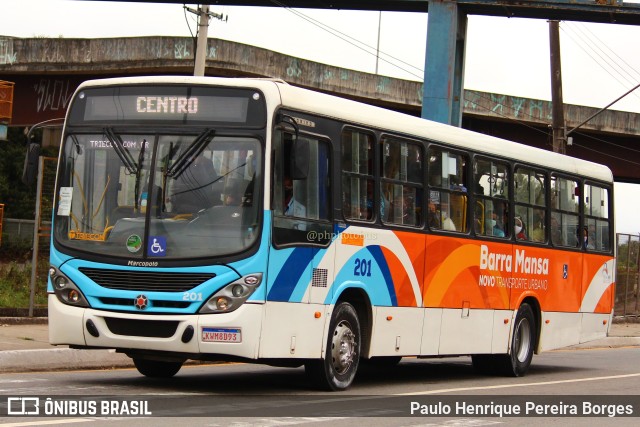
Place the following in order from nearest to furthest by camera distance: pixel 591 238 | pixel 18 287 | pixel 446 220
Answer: pixel 446 220, pixel 591 238, pixel 18 287

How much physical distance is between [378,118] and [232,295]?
342cm

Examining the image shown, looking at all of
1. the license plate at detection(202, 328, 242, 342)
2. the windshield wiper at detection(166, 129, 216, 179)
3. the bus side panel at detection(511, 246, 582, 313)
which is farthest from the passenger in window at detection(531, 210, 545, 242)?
the license plate at detection(202, 328, 242, 342)

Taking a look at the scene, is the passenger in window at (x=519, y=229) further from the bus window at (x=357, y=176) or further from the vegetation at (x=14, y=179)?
the vegetation at (x=14, y=179)

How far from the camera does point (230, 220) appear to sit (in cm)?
1214

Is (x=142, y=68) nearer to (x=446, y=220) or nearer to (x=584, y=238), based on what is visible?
(x=584, y=238)

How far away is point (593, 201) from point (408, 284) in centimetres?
668

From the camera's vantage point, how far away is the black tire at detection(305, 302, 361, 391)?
1314 centimetres

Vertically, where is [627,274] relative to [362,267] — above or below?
above

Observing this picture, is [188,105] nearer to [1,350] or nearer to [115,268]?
[115,268]

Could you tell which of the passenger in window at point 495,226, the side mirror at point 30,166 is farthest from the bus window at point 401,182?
the side mirror at point 30,166

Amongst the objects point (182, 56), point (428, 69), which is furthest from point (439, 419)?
point (182, 56)

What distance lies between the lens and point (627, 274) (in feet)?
123

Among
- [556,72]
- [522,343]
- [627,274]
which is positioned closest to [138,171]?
[522,343]

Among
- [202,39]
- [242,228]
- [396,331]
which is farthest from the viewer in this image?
[202,39]
